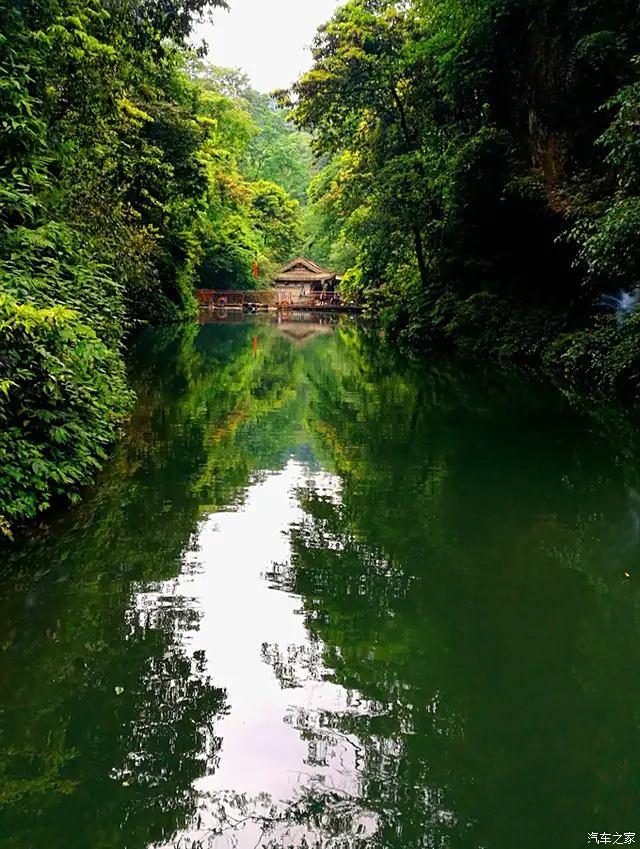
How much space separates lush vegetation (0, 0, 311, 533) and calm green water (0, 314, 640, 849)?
2.15ft

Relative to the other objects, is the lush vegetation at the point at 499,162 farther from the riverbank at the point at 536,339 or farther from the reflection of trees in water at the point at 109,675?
the reflection of trees in water at the point at 109,675

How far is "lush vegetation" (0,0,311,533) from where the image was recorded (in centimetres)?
534

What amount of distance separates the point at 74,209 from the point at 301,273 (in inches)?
1539

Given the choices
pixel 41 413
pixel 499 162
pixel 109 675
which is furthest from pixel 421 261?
pixel 109 675

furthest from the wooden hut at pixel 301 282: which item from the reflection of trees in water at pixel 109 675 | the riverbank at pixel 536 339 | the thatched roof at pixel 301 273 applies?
the reflection of trees in water at pixel 109 675

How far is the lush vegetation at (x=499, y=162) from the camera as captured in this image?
11789 millimetres

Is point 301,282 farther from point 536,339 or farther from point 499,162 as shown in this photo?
point 536,339

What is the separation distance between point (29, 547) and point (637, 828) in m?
3.94

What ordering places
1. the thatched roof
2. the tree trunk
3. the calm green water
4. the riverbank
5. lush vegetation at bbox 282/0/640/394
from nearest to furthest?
1. the calm green water
2. the riverbank
3. lush vegetation at bbox 282/0/640/394
4. the tree trunk
5. the thatched roof

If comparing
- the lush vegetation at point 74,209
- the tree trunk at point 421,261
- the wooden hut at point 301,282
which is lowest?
the lush vegetation at point 74,209

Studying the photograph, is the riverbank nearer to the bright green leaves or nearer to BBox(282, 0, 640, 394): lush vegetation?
BBox(282, 0, 640, 394): lush vegetation

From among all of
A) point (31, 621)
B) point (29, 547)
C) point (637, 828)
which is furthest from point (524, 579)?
point (29, 547)

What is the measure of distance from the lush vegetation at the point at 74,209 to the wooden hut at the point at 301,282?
2712cm

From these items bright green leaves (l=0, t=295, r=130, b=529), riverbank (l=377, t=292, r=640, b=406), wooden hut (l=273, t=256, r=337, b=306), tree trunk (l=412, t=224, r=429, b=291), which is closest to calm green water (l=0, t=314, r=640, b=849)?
bright green leaves (l=0, t=295, r=130, b=529)
